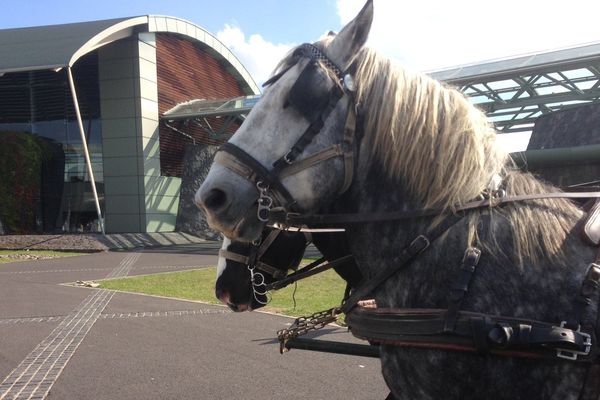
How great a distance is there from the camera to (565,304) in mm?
1473

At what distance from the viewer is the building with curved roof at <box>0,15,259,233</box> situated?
89.3ft

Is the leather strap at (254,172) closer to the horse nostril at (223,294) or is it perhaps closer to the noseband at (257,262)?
the noseband at (257,262)

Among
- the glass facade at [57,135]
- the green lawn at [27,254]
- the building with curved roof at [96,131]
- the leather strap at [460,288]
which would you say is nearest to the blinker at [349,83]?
the leather strap at [460,288]

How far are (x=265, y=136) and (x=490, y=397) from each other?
3.74 ft

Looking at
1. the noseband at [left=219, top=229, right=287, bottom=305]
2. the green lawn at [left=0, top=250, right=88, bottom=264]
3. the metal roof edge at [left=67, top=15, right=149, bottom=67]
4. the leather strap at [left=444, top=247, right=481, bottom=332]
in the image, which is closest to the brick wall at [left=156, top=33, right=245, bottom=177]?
the metal roof edge at [left=67, top=15, right=149, bottom=67]

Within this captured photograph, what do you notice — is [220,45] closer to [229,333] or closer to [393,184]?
[229,333]

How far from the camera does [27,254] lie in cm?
2077

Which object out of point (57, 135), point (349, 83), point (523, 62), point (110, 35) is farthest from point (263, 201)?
A: point (57, 135)

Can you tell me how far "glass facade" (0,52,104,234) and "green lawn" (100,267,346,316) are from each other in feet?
59.2

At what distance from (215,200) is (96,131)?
2993 cm

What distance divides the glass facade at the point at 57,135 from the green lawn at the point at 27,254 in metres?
6.25

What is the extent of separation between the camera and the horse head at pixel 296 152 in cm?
176

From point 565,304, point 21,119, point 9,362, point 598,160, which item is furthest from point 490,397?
point 21,119

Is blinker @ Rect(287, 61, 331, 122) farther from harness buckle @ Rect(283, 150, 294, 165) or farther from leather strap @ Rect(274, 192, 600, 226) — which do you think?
leather strap @ Rect(274, 192, 600, 226)
